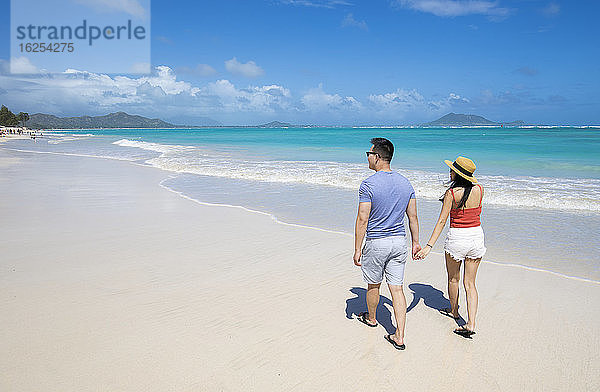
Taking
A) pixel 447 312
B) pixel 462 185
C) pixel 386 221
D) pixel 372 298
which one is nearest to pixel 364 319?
pixel 372 298

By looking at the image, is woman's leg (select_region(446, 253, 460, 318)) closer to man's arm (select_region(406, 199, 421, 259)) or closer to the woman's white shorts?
the woman's white shorts

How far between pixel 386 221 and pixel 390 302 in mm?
1686

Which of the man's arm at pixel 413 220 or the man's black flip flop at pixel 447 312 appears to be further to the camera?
the man's black flip flop at pixel 447 312

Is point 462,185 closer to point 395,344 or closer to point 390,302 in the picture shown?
point 395,344

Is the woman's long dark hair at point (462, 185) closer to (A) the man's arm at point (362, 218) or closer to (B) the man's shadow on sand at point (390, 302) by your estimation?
(A) the man's arm at point (362, 218)

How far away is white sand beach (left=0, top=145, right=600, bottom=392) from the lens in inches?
133

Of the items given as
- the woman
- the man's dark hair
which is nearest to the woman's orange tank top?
the woman

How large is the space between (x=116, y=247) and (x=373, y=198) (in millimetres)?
4939

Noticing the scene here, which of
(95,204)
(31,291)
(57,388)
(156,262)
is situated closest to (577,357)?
(57,388)

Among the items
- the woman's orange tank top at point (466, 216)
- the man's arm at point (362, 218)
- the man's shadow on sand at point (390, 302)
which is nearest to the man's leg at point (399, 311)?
the man's shadow on sand at point (390, 302)

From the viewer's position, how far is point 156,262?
19.8 ft

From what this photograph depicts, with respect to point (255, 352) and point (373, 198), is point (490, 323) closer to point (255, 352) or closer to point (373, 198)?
point (373, 198)

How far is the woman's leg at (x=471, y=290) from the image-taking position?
407 centimetres

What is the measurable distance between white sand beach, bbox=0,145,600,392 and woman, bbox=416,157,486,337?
494 millimetres
